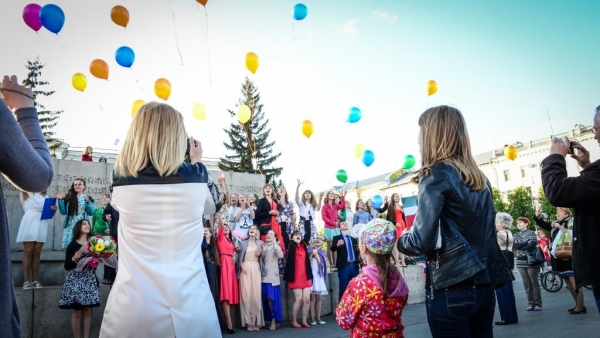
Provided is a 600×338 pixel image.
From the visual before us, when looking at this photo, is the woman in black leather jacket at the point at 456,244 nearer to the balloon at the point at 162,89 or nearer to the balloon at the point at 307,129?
the balloon at the point at 162,89

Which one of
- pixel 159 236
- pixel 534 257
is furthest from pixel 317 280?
pixel 159 236

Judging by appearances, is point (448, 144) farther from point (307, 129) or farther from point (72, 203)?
point (307, 129)

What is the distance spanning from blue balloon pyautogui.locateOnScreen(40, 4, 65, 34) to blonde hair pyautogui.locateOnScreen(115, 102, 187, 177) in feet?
30.0

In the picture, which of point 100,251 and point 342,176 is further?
point 342,176

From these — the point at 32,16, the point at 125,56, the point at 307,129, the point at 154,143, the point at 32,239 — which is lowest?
the point at 32,239

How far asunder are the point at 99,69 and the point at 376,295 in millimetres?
10246

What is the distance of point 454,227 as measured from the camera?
290 centimetres

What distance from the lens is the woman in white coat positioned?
2.43m

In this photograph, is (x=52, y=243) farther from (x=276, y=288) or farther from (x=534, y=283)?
(x=534, y=283)

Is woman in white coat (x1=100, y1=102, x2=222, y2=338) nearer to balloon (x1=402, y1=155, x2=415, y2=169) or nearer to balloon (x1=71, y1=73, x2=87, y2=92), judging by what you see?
balloon (x1=71, y1=73, x2=87, y2=92)

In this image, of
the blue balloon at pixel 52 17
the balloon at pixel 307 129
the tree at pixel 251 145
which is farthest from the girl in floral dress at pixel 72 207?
the tree at pixel 251 145

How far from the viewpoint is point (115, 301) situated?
2480 millimetres

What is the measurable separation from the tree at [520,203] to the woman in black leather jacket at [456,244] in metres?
59.6

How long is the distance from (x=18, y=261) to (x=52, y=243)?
4.45 ft
